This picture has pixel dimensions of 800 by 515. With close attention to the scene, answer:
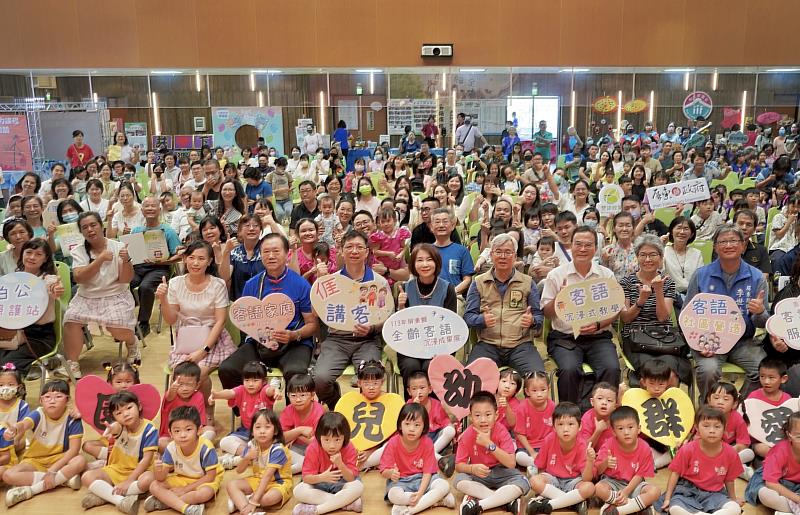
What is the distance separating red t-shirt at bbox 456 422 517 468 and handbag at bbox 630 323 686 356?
53.3 inches

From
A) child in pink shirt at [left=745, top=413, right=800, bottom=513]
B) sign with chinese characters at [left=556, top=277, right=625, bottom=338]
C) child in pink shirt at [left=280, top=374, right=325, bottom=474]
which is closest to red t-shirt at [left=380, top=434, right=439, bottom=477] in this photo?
child in pink shirt at [left=280, top=374, right=325, bottom=474]

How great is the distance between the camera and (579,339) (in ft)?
15.1

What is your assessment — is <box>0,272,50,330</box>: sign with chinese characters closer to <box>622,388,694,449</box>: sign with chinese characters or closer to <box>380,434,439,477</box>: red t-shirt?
<box>380,434,439,477</box>: red t-shirt

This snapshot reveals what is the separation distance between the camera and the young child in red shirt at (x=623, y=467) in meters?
3.44

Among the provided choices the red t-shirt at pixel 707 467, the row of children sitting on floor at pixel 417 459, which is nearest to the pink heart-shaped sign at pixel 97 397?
the row of children sitting on floor at pixel 417 459

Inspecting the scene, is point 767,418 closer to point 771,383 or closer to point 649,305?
point 771,383

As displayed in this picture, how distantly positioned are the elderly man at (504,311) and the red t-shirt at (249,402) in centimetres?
136

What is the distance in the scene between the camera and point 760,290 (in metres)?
4.64

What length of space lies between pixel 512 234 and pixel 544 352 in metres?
1.55

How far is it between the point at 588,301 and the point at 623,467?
1.23m

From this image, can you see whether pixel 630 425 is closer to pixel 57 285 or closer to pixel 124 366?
pixel 124 366

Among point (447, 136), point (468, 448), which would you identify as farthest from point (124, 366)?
point (447, 136)

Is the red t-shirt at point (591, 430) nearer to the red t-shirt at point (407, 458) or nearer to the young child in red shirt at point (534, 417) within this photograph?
the young child in red shirt at point (534, 417)

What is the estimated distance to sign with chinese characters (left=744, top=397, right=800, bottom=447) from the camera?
3.83 metres
